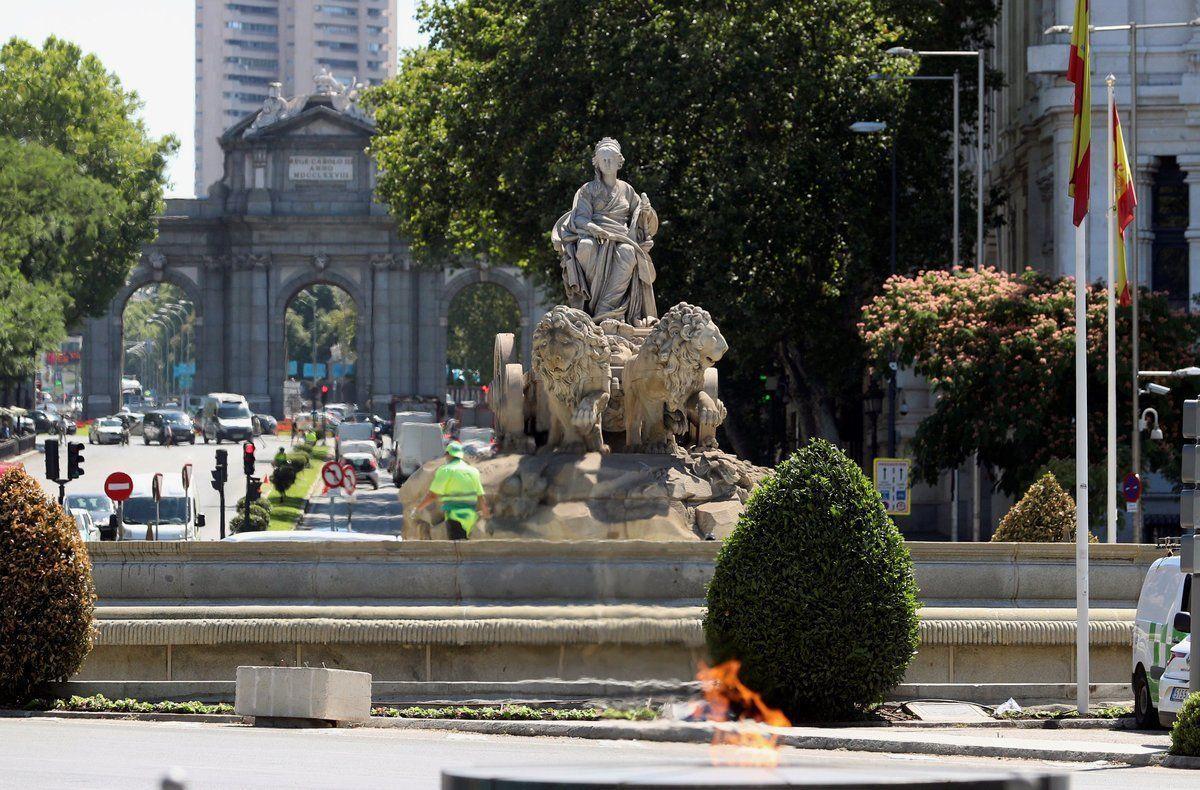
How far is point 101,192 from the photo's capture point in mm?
81812

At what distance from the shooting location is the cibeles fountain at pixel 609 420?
21.6 m

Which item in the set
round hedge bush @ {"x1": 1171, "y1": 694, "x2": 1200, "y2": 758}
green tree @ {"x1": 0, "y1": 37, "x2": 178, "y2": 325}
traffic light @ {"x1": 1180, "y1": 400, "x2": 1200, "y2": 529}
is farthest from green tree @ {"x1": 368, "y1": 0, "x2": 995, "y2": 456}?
green tree @ {"x1": 0, "y1": 37, "x2": 178, "y2": 325}

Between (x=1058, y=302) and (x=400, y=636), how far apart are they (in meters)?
21.3

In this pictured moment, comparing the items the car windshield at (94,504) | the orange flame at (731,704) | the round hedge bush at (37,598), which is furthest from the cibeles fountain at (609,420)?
the car windshield at (94,504)

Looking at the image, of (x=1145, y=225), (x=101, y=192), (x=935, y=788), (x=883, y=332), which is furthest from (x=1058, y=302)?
(x=101, y=192)

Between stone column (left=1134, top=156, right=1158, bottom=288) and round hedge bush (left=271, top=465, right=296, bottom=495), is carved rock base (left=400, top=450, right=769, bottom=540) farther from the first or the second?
round hedge bush (left=271, top=465, right=296, bottom=495)

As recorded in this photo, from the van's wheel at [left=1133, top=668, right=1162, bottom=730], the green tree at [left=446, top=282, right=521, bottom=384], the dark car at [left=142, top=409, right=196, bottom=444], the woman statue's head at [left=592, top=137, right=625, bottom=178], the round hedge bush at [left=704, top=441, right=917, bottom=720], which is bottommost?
the van's wheel at [left=1133, top=668, right=1162, bottom=730]

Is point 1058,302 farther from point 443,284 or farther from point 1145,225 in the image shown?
point 443,284

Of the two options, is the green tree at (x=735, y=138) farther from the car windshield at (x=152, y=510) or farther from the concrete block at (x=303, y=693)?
the concrete block at (x=303, y=693)

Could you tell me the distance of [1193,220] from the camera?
1618 inches

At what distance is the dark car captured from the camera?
→ 88750mm

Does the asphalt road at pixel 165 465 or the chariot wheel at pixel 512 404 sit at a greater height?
the chariot wheel at pixel 512 404

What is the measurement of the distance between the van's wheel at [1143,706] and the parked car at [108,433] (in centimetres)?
7382

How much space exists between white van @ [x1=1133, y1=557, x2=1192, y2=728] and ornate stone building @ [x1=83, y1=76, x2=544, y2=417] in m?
94.7
